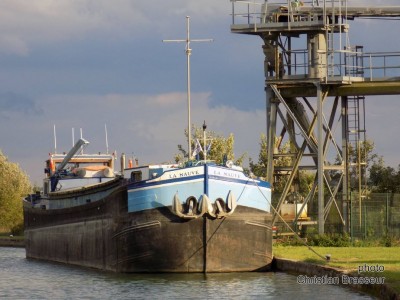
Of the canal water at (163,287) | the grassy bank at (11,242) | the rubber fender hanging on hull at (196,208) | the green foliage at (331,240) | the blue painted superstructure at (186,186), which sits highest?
the blue painted superstructure at (186,186)

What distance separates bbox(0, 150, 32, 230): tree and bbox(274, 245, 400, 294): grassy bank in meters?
55.1

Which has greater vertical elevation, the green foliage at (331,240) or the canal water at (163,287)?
the green foliage at (331,240)

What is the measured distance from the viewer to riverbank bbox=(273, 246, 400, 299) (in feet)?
108

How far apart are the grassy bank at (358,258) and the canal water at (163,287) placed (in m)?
1.04

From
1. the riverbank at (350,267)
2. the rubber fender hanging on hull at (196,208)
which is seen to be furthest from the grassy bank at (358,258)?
the rubber fender hanging on hull at (196,208)

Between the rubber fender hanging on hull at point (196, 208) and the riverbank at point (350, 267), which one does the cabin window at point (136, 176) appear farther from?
the riverbank at point (350, 267)

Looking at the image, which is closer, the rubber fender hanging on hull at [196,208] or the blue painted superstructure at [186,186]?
the rubber fender hanging on hull at [196,208]

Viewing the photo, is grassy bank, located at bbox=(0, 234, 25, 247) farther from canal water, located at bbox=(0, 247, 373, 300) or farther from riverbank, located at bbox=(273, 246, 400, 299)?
riverbank, located at bbox=(273, 246, 400, 299)

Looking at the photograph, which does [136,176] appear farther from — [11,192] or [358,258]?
[11,192]

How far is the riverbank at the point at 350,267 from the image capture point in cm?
3288

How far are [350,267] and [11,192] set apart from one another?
71565 mm

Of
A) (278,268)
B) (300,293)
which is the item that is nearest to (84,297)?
(300,293)

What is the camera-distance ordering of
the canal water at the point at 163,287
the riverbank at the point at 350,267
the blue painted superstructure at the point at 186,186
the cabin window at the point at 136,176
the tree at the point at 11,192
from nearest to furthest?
the riverbank at the point at 350,267
the canal water at the point at 163,287
the blue painted superstructure at the point at 186,186
the cabin window at the point at 136,176
the tree at the point at 11,192

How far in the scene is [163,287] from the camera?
39.1 metres
